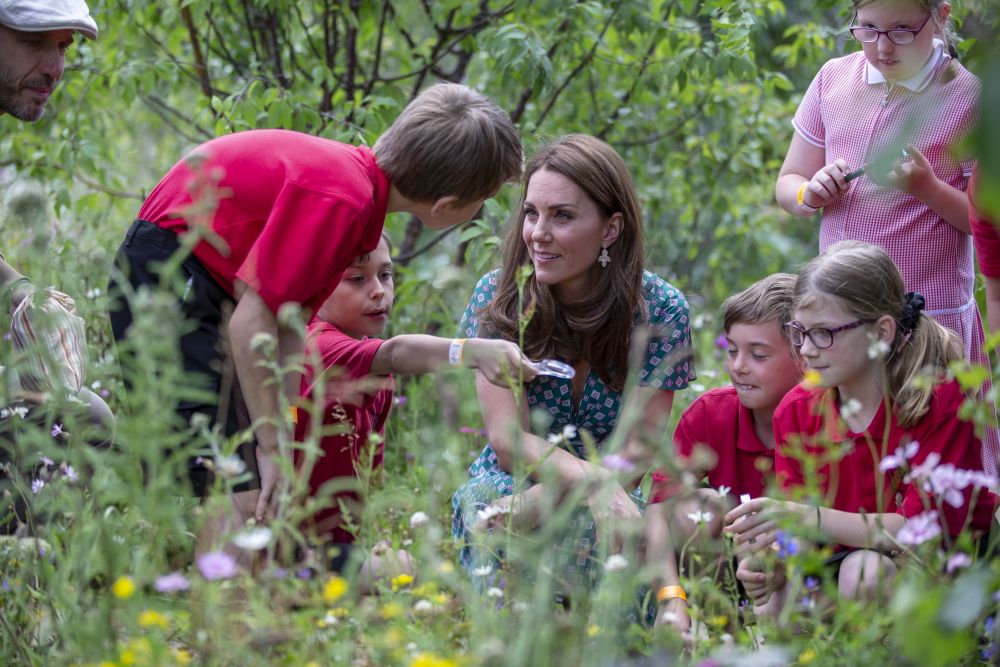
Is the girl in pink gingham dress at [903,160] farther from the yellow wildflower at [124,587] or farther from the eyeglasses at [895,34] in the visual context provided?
the yellow wildflower at [124,587]

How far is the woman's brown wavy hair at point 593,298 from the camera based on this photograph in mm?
2867

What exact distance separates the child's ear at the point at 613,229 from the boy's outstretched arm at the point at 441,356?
0.51 metres

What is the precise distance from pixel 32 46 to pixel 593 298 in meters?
1.48

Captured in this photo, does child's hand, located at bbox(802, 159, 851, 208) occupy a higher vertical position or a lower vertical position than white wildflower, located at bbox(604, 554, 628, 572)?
higher

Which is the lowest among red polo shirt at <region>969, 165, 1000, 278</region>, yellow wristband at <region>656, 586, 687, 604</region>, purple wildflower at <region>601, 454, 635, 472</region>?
yellow wristband at <region>656, 586, 687, 604</region>

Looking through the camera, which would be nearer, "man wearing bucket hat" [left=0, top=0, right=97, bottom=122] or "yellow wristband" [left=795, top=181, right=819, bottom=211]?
"man wearing bucket hat" [left=0, top=0, right=97, bottom=122]

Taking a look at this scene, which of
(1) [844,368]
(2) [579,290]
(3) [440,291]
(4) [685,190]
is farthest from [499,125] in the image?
(4) [685,190]

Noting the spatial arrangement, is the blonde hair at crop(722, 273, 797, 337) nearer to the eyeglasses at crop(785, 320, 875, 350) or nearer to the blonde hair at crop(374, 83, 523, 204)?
the eyeglasses at crop(785, 320, 875, 350)

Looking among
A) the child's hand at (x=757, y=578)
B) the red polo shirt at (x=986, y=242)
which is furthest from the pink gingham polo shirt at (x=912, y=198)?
the child's hand at (x=757, y=578)

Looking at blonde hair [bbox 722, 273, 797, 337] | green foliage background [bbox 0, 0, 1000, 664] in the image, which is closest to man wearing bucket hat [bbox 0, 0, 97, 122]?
green foliage background [bbox 0, 0, 1000, 664]

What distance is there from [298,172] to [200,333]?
1.46 ft

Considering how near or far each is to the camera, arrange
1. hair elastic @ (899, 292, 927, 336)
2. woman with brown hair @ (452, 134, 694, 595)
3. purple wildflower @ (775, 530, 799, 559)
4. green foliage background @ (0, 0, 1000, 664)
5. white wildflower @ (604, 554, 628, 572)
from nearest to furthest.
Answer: white wildflower @ (604, 554, 628, 572) → purple wildflower @ (775, 530, 799, 559) → hair elastic @ (899, 292, 927, 336) → woman with brown hair @ (452, 134, 694, 595) → green foliage background @ (0, 0, 1000, 664)

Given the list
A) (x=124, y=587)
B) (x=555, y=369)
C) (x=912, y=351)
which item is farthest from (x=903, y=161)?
(x=124, y=587)

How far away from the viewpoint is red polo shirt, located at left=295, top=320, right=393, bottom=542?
274 centimetres
